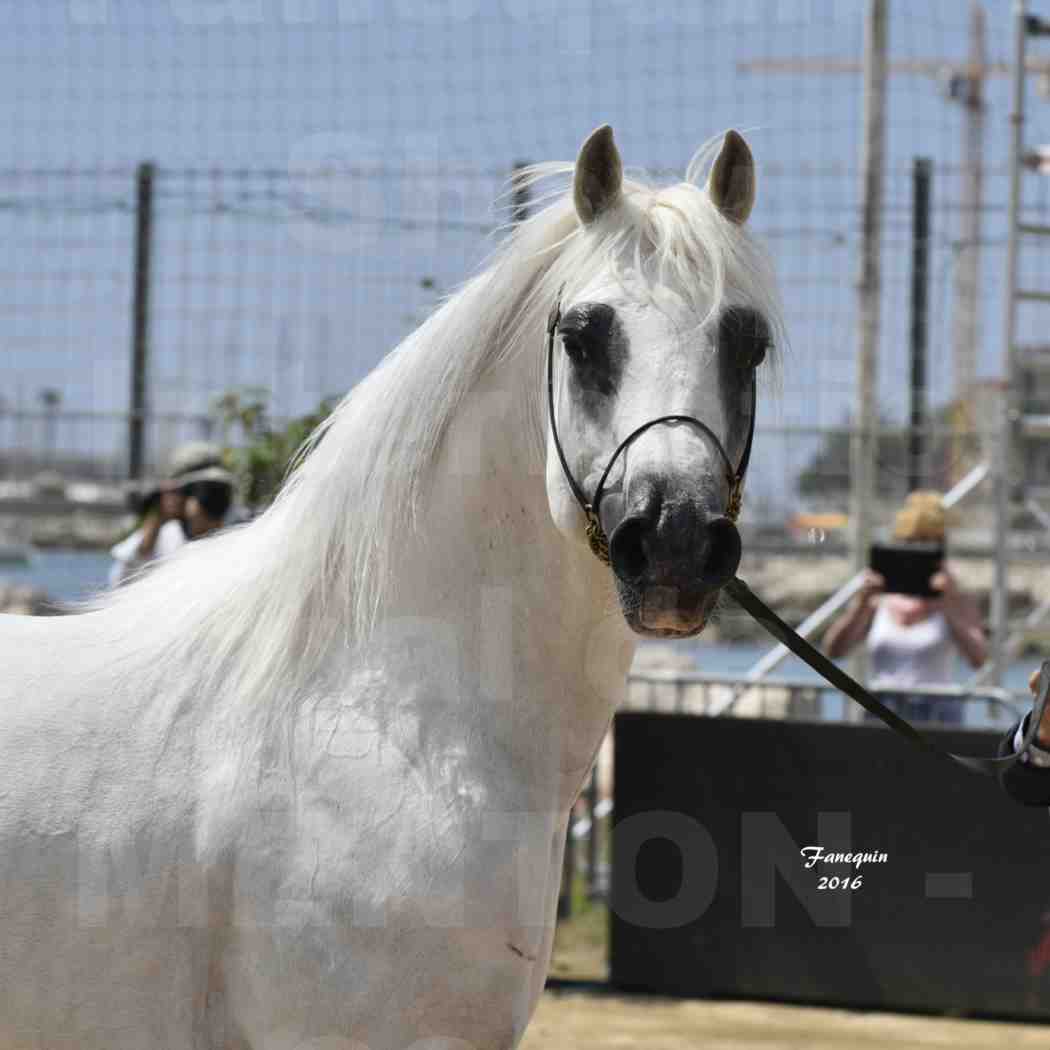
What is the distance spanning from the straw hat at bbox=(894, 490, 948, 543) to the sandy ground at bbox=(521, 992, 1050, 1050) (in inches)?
70.3

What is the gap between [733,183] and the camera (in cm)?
216

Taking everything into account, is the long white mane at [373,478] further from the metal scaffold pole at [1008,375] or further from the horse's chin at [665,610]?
the metal scaffold pole at [1008,375]

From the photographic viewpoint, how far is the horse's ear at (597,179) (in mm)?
2104

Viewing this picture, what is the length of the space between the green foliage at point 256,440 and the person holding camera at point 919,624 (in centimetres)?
225

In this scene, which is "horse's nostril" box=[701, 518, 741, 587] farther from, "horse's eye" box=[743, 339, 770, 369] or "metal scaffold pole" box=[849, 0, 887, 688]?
"metal scaffold pole" box=[849, 0, 887, 688]

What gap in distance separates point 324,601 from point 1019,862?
3631 mm

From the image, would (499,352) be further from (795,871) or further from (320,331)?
(320,331)

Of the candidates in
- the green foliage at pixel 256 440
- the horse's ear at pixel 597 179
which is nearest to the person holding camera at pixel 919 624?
the green foliage at pixel 256 440

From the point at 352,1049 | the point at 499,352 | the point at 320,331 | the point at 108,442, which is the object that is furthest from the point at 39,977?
the point at 108,442

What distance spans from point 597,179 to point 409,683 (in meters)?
0.77

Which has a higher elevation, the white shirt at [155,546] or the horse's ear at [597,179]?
the horse's ear at [597,179]

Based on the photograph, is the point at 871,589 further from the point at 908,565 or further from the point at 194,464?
the point at 194,464

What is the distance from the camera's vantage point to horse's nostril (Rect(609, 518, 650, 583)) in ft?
6.16

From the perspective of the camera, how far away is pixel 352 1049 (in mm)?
1971
